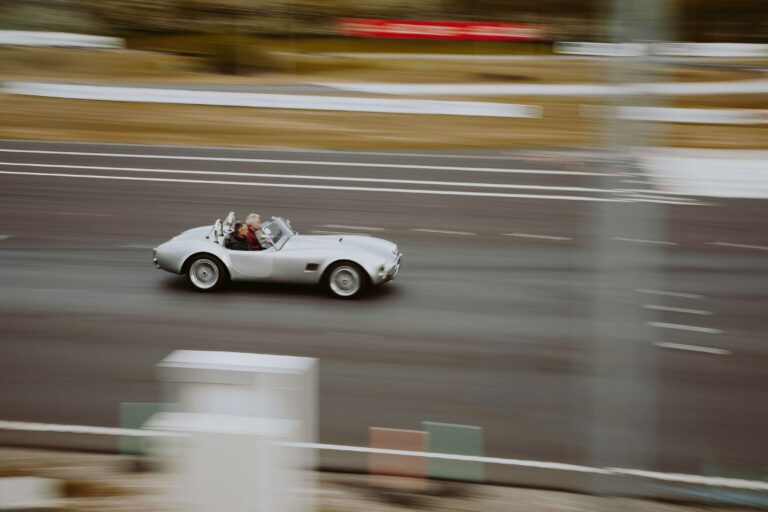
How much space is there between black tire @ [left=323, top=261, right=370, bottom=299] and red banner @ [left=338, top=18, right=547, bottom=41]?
766cm

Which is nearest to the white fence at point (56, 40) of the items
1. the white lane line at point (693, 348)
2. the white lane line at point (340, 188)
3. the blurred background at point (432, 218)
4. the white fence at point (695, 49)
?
the blurred background at point (432, 218)

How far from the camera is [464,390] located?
712 cm

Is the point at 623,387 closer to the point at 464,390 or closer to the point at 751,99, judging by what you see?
the point at 464,390

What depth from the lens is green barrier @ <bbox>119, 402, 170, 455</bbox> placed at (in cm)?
544

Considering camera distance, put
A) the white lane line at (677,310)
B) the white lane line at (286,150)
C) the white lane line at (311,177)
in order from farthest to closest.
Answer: the white lane line at (286,150) → the white lane line at (311,177) → the white lane line at (677,310)

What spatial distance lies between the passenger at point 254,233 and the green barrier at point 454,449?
4524 mm

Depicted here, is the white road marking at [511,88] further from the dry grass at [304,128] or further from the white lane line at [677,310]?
the white lane line at [677,310]

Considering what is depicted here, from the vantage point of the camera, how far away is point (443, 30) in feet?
52.4

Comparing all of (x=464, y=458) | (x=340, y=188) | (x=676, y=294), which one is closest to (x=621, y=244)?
(x=464, y=458)

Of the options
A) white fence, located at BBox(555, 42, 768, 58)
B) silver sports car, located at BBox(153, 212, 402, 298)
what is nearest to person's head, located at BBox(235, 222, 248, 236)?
silver sports car, located at BBox(153, 212, 402, 298)

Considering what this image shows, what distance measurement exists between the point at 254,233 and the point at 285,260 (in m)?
0.47

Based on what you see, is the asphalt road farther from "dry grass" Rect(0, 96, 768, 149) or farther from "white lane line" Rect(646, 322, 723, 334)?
"dry grass" Rect(0, 96, 768, 149)

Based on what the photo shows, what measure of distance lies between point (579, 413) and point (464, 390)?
0.99 meters

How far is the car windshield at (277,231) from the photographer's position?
374 inches
